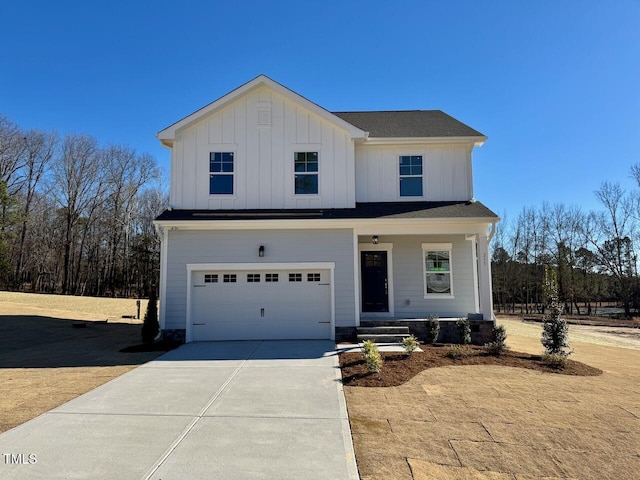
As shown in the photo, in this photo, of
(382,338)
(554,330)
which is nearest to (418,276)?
(382,338)

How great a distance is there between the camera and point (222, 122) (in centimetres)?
1290

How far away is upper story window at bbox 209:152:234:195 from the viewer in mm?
12680

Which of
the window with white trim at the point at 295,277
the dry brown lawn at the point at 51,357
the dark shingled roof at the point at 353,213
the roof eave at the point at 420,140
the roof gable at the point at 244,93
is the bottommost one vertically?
the dry brown lawn at the point at 51,357

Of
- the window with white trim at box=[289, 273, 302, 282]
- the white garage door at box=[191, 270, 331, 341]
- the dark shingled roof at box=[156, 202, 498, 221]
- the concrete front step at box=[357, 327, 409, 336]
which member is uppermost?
the dark shingled roof at box=[156, 202, 498, 221]

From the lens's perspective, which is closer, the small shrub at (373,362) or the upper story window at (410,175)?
the small shrub at (373,362)

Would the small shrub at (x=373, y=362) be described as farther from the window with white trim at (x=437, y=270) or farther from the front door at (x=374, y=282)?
the window with white trim at (x=437, y=270)

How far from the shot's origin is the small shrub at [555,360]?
28.5 ft

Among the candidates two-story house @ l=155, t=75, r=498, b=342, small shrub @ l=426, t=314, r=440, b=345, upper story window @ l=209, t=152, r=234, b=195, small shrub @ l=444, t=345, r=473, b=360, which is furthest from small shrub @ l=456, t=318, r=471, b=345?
upper story window @ l=209, t=152, r=234, b=195

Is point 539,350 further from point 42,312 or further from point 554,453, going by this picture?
point 42,312

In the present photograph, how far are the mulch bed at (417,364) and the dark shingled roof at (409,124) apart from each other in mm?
7422

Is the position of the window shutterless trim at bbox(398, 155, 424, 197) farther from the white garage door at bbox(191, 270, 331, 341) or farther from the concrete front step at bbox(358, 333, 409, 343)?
the concrete front step at bbox(358, 333, 409, 343)

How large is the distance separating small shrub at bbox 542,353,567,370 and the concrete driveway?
480cm

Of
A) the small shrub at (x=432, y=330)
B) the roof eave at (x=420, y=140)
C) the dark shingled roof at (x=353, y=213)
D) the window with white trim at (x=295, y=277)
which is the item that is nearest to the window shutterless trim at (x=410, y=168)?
the roof eave at (x=420, y=140)

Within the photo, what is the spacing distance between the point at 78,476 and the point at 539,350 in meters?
12.1
